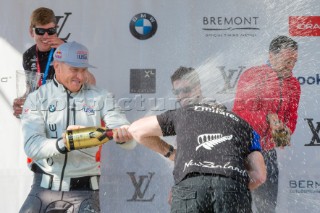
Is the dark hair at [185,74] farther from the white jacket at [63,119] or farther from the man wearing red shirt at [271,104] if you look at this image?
the white jacket at [63,119]

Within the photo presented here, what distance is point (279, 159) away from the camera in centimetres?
596

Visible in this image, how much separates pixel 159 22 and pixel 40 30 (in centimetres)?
107

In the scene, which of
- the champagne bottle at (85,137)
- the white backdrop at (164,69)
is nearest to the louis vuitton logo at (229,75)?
the white backdrop at (164,69)

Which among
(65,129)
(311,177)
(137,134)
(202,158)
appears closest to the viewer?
(202,158)

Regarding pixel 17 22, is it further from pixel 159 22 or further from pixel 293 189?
pixel 293 189

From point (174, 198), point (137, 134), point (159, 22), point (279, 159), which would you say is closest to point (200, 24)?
point (159, 22)

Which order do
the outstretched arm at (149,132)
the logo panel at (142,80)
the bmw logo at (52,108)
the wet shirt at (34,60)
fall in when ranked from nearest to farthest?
the outstretched arm at (149,132) < the bmw logo at (52,108) < the logo panel at (142,80) < the wet shirt at (34,60)

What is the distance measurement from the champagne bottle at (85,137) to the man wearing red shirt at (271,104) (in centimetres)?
146

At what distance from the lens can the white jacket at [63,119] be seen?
5.34m

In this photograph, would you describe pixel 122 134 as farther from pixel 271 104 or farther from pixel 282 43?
pixel 282 43

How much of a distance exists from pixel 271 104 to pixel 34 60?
2125 millimetres

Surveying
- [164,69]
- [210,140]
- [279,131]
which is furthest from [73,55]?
[279,131]

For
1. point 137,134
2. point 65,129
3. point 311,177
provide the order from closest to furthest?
point 137,134
point 65,129
point 311,177

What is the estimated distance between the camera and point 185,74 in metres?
6.02
